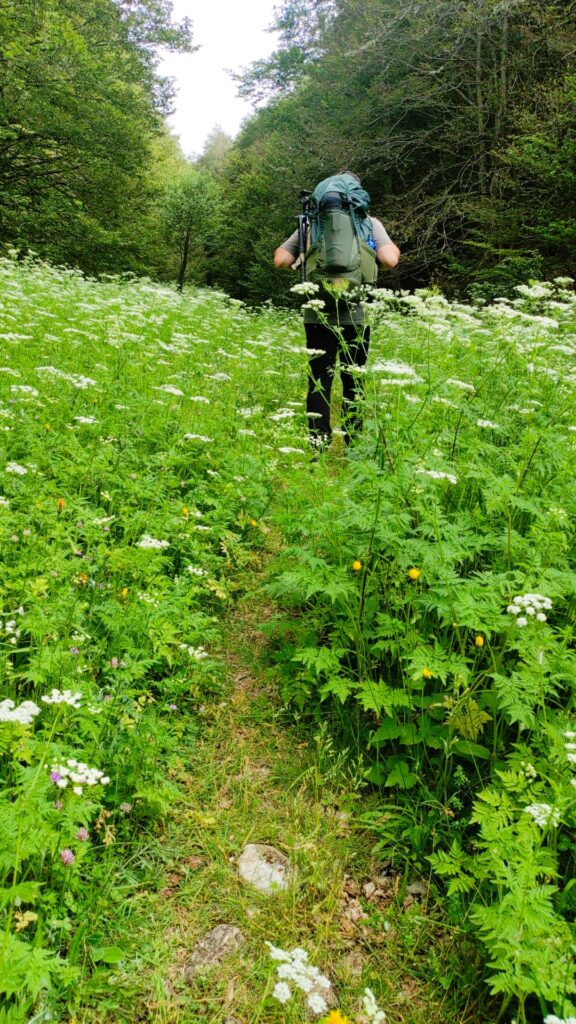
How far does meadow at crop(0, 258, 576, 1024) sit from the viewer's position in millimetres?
1641

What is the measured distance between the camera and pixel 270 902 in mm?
1966

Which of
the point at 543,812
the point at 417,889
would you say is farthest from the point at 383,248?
the point at 417,889

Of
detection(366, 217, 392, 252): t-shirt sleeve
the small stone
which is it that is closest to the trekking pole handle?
detection(366, 217, 392, 252): t-shirt sleeve

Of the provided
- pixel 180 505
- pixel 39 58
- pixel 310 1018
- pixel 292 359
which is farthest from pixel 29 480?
pixel 39 58

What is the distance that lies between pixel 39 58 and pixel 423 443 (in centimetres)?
1964

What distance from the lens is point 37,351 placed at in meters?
5.88

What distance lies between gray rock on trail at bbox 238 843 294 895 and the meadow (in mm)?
320

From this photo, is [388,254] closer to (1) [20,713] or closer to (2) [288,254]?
(2) [288,254]

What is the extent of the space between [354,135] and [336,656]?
21.1m

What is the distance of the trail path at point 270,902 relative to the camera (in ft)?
5.63

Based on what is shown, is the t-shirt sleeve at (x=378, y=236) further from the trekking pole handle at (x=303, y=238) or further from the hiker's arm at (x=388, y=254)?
the trekking pole handle at (x=303, y=238)

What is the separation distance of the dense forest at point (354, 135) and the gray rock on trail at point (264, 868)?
11.8 m

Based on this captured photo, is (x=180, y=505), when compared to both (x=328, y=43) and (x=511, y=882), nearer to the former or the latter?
(x=511, y=882)

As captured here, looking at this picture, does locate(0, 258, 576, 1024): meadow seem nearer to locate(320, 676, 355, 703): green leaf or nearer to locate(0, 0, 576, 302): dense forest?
locate(320, 676, 355, 703): green leaf
